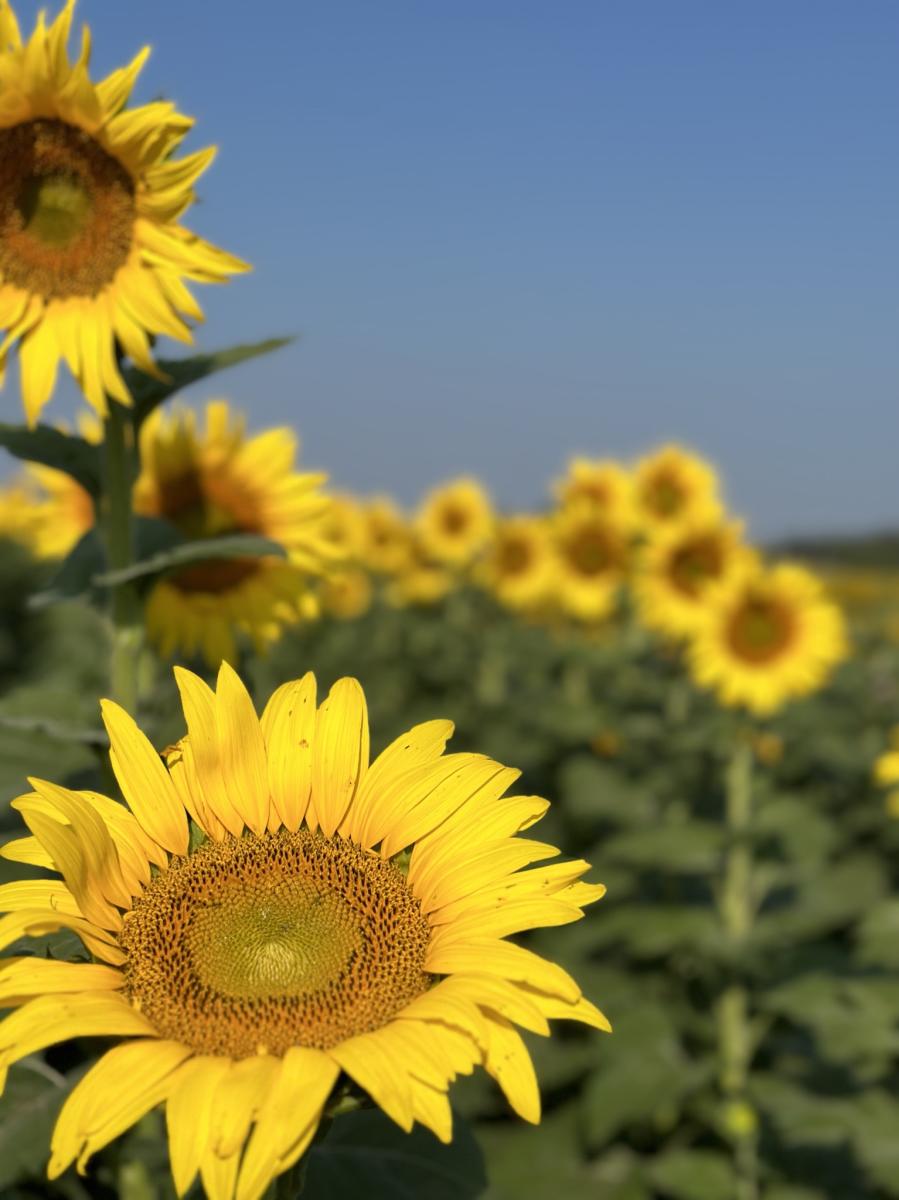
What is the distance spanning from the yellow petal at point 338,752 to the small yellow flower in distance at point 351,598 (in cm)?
1127

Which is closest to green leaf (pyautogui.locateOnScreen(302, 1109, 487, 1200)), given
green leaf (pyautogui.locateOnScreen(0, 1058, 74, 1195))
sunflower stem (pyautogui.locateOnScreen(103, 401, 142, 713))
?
green leaf (pyautogui.locateOnScreen(0, 1058, 74, 1195))

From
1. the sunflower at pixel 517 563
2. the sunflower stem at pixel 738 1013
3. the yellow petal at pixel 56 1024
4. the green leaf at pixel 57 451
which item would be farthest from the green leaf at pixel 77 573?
the sunflower at pixel 517 563

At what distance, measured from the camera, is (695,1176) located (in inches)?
207

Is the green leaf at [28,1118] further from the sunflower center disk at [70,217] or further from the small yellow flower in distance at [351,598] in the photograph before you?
the small yellow flower in distance at [351,598]

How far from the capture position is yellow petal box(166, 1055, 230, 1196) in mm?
A: 1382

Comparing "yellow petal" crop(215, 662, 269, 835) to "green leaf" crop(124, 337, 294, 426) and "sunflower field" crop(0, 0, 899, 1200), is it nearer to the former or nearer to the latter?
"sunflower field" crop(0, 0, 899, 1200)

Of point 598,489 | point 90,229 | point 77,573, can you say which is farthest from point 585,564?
point 90,229

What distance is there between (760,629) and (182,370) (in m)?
5.17

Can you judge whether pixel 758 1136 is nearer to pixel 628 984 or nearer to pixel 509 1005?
pixel 628 984

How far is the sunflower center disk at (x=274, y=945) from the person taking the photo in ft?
5.31

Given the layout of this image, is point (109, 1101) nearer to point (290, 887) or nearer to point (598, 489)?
point (290, 887)

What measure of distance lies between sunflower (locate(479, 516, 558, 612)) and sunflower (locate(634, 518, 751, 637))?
3.14m

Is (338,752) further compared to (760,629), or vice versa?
(760,629)

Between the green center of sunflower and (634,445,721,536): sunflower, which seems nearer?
the green center of sunflower
